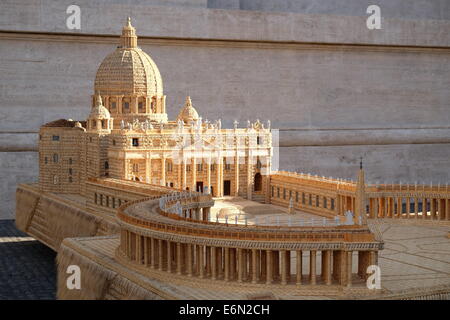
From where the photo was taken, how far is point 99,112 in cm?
6800

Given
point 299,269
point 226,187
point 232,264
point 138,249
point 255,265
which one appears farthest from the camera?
point 226,187

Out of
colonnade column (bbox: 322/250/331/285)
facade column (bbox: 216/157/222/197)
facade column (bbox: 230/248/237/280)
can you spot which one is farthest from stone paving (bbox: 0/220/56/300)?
colonnade column (bbox: 322/250/331/285)

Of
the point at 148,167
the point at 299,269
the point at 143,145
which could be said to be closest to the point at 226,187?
the point at 148,167

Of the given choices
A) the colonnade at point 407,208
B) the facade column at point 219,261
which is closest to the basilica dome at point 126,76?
the colonnade at point 407,208

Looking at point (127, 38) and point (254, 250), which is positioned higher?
point (127, 38)

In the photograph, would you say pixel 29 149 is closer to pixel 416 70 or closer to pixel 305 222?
pixel 305 222

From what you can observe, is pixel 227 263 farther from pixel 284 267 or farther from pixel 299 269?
pixel 299 269

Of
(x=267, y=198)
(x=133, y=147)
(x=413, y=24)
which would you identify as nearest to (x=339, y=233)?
(x=133, y=147)

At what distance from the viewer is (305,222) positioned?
58.4m

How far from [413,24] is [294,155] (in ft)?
62.1

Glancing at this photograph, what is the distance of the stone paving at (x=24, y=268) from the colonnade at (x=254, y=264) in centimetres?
→ 1338

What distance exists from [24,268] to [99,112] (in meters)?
13.8

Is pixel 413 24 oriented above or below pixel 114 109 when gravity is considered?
above

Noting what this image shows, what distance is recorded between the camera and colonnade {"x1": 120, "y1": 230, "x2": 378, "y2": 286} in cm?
3816
